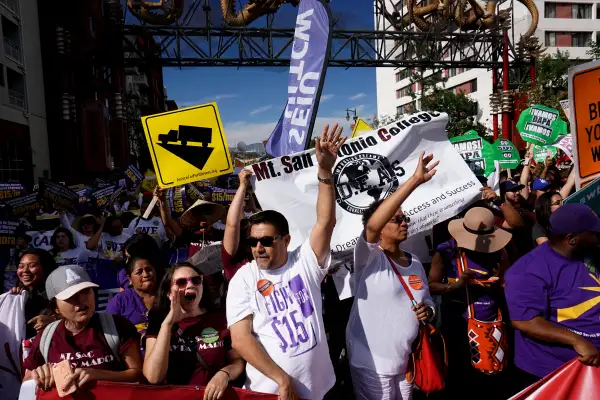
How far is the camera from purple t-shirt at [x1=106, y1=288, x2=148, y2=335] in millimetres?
3309

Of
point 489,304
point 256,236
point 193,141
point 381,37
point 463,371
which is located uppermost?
point 381,37

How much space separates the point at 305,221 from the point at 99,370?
214 centimetres

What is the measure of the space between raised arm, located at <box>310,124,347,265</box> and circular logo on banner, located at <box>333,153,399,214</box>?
4.91ft

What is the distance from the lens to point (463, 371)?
13.1 feet

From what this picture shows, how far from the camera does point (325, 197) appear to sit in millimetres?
2773

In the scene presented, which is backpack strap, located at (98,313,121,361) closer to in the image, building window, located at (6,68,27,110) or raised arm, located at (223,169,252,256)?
raised arm, located at (223,169,252,256)

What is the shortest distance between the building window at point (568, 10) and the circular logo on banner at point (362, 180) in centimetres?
4835

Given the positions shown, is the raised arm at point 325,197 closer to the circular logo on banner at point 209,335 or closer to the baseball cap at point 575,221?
the circular logo on banner at point 209,335

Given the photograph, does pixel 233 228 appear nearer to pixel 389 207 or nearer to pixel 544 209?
pixel 389 207

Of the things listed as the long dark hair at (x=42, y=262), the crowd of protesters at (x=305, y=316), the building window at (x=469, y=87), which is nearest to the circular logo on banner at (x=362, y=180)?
the crowd of protesters at (x=305, y=316)

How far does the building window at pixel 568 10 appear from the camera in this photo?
45000 mm

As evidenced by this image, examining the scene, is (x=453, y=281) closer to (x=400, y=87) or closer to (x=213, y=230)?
(x=213, y=230)

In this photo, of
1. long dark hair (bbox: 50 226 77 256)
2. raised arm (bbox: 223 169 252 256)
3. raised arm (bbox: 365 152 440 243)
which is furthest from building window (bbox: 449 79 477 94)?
raised arm (bbox: 365 152 440 243)

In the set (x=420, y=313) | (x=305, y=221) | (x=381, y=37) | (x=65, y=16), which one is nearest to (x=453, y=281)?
(x=420, y=313)
